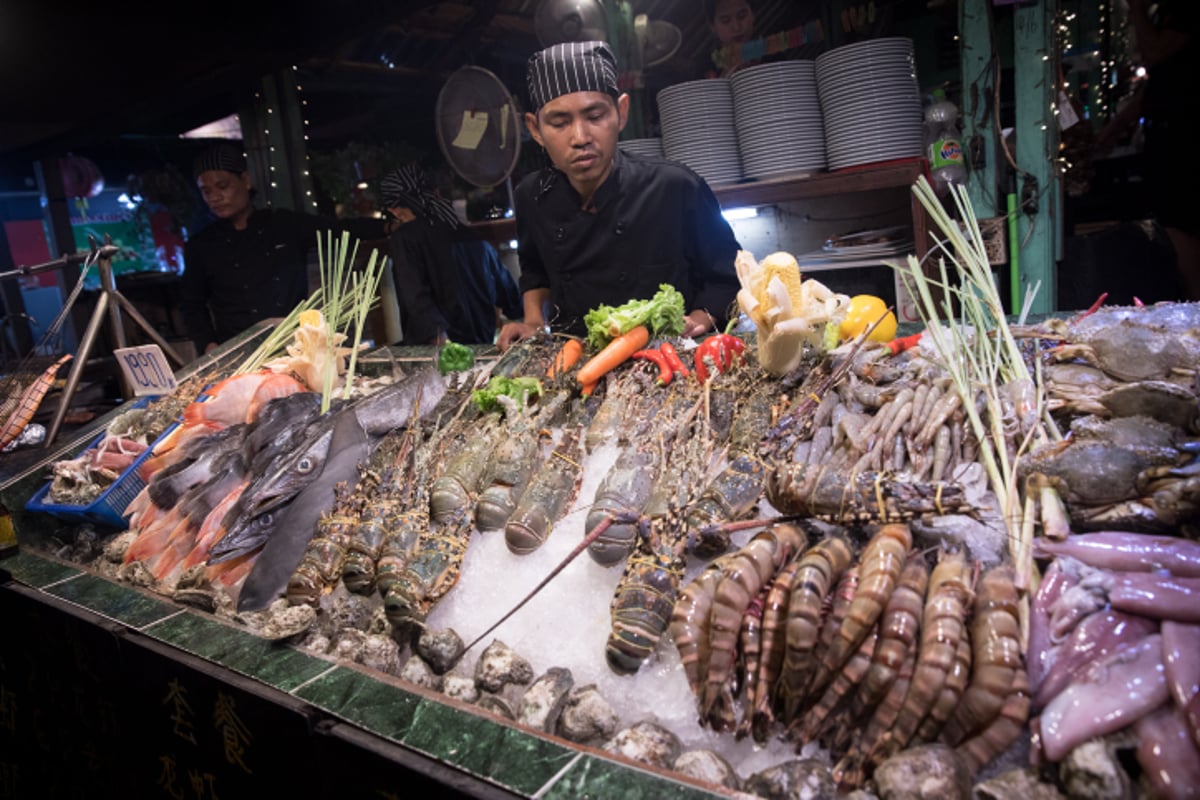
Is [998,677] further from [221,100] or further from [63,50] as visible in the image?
[221,100]

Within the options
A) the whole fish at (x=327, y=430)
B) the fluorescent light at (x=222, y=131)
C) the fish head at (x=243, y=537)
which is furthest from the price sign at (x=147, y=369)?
the fluorescent light at (x=222, y=131)

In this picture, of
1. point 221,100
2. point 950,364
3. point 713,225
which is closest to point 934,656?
point 950,364

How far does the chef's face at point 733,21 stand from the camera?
6609mm

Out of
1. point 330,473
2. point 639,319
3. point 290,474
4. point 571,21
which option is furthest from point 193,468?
point 571,21

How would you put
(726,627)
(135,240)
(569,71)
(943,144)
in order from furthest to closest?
(135,240) → (943,144) → (569,71) → (726,627)

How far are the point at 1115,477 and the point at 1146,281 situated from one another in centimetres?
481

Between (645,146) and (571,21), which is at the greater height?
(571,21)

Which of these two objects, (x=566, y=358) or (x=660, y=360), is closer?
(x=660, y=360)

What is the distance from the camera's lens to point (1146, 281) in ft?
17.2

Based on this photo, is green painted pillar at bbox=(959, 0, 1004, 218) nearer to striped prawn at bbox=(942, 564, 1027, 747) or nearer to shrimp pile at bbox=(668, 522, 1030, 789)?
shrimp pile at bbox=(668, 522, 1030, 789)

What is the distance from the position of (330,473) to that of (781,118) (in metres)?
4.45

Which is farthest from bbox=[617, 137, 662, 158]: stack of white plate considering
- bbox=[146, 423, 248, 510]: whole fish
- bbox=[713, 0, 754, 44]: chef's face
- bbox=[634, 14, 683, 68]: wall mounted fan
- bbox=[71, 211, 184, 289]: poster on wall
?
bbox=[71, 211, 184, 289]: poster on wall

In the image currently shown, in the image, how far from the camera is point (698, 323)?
12.6 feet

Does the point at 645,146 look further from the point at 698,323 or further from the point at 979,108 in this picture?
the point at 698,323
